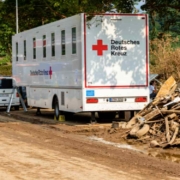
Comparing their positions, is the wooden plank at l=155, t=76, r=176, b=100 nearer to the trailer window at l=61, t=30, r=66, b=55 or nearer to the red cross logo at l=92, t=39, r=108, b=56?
the red cross logo at l=92, t=39, r=108, b=56

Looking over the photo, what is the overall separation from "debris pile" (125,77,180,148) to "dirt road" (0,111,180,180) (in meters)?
1.27

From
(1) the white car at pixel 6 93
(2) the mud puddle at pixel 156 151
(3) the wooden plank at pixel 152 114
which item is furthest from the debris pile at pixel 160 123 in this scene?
(1) the white car at pixel 6 93

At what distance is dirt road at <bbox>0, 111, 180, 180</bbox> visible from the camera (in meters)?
10.9

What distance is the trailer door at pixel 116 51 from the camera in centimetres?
2053

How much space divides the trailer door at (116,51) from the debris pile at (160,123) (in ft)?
6.57

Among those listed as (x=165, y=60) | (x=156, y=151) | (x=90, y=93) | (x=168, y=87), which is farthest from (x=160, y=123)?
(x=165, y=60)

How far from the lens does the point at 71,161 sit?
41.0 ft

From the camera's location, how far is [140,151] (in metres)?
14.9

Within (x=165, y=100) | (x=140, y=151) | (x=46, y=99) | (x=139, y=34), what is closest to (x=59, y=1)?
(x=46, y=99)

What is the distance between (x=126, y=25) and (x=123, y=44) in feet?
2.09

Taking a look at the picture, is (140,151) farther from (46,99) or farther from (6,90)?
(6,90)

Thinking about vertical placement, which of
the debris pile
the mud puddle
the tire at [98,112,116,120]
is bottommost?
the mud puddle

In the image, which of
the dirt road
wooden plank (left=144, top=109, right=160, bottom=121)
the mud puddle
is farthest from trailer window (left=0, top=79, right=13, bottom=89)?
the mud puddle

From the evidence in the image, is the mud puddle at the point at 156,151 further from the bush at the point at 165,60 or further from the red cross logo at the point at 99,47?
the bush at the point at 165,60
